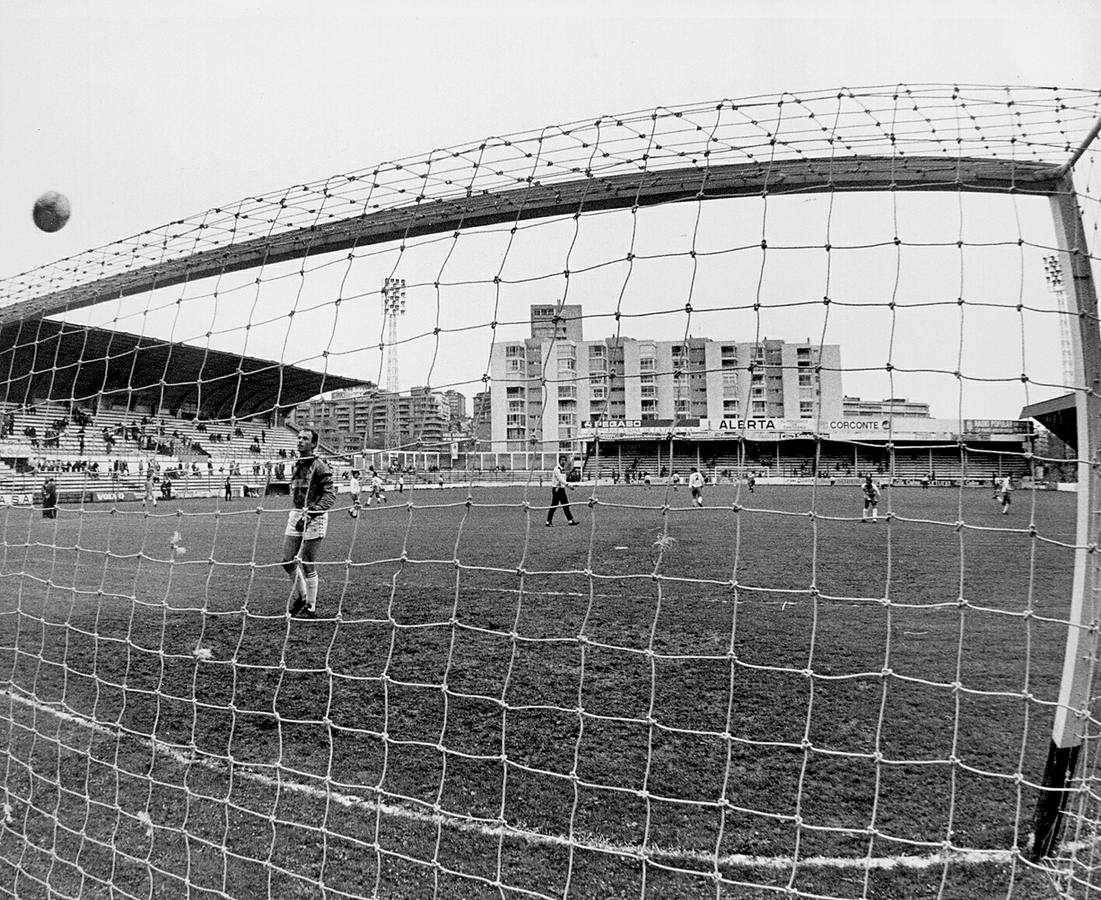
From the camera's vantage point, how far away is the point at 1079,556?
2.54m

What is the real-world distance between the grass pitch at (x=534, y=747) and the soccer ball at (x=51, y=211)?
7.34 feet

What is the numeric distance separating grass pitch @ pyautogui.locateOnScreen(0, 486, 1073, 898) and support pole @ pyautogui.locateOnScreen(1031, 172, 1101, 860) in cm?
14

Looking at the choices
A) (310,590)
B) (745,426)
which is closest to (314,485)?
(310,590)

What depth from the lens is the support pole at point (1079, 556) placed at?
2469mm

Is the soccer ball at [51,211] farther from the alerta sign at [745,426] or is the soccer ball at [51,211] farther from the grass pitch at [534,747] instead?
the alerta sign at [745,426]

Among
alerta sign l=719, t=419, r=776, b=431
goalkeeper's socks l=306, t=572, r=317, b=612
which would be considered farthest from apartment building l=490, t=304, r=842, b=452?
goalkeeper's socks l=306, t=572, r=317, b=612

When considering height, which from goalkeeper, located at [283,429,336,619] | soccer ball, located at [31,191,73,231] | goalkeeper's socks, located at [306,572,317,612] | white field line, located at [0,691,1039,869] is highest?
soccer ball, located at [31,191,73,231]

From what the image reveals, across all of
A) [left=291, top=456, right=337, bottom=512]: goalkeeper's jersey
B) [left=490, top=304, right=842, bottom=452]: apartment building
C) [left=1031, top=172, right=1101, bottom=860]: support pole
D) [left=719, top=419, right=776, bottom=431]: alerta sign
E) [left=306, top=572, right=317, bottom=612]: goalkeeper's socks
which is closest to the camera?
[left=1031, top=172, right=1101, bottom=860]: support pole

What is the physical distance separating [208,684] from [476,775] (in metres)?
2.21

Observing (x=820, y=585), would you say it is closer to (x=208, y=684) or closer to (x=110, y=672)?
(x=208, y=684)

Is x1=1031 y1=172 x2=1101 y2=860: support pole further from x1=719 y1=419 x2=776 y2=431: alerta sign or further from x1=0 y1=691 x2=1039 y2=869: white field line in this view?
x1=719 y1=419 x2=776 y2=431: alerta sign

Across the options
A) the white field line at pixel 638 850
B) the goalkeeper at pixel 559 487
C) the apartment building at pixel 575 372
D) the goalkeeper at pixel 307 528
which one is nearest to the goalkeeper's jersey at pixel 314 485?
the goalkeeper at pixel 307 528

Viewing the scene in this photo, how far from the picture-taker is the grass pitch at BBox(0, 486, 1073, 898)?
2.48 m

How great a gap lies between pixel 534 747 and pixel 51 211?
491 cm
